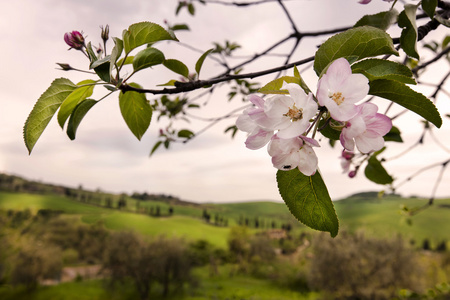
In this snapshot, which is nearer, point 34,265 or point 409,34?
point 409,34

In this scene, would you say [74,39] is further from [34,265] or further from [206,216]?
[206,216]

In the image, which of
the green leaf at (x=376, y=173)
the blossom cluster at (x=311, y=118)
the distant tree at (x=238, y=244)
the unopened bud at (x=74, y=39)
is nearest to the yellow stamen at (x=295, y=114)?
the blossom cluster at (x=311, y=118)

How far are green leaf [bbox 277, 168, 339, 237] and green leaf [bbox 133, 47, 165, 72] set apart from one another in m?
0.43

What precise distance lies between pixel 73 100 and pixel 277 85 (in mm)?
528

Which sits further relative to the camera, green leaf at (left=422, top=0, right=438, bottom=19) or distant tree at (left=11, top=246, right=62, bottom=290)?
distant tree at (left=11, top=246, right=62, bottom=290)

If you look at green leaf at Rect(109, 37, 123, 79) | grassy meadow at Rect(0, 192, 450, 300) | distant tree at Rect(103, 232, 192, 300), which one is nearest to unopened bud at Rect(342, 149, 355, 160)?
green leaf at Rect(109, 37, 123, 79)

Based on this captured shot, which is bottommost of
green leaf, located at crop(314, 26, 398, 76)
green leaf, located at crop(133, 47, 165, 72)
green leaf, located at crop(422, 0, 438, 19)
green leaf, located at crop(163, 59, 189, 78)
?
green leaf, located at crop(314, 26, 398, 76)

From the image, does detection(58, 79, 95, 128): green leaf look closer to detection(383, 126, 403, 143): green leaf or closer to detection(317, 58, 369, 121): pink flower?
detection(317, 58, 369, 121): pink flower

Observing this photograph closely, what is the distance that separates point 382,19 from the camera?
2.18 ft

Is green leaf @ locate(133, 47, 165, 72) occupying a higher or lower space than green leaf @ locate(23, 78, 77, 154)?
higher

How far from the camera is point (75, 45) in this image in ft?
2.80

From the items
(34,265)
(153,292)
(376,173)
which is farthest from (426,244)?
(376,173)

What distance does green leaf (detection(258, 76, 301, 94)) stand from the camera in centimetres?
51

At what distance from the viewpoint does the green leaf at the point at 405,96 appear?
477 mm
